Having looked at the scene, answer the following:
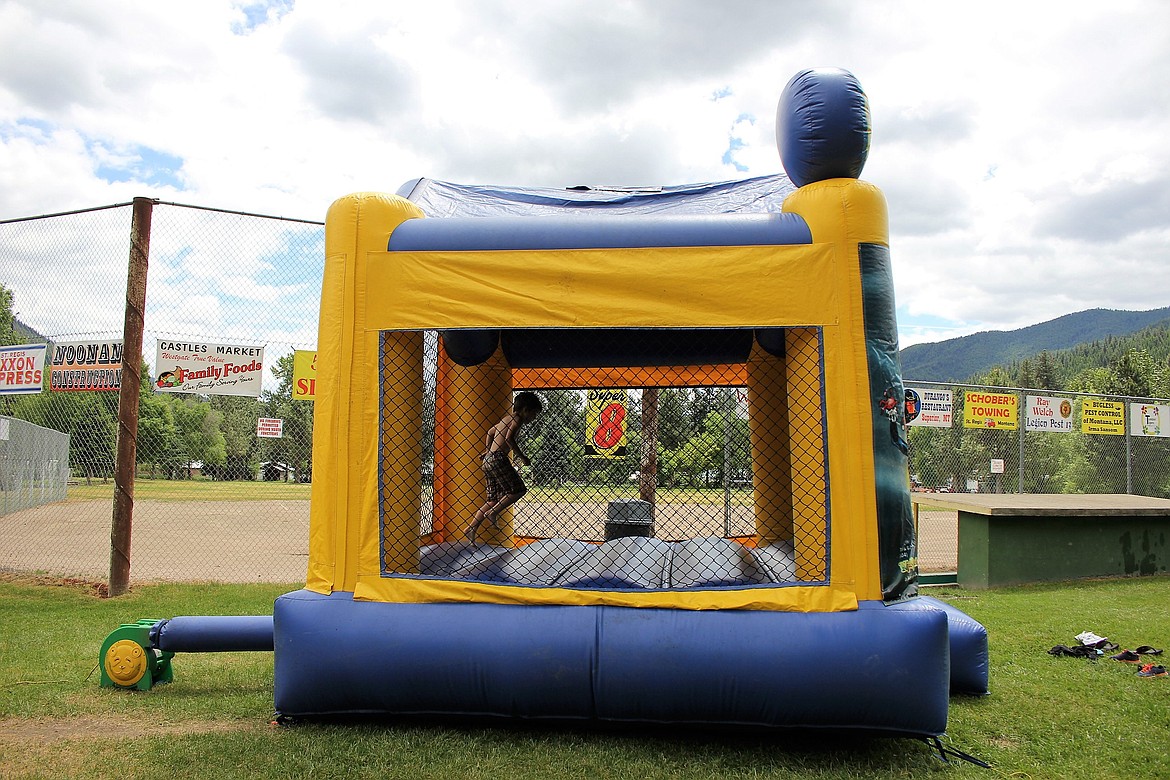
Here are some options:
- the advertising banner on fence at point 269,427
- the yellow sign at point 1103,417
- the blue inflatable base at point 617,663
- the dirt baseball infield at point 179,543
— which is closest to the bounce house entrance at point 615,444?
the blue inflatable base at point 617,663

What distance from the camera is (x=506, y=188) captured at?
5.35 meters

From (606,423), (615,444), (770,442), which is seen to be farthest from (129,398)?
(770,442)

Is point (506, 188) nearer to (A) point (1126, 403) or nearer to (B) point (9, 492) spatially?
(A) point (1126, 403)

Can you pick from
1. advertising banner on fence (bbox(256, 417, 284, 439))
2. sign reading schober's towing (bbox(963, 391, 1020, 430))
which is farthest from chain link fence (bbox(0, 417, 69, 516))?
sign reading schober's towing (bbox(963, 391, 1020, 430))

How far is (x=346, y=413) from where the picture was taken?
427cm

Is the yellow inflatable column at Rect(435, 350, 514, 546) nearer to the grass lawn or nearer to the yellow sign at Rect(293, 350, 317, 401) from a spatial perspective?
the grass lawn

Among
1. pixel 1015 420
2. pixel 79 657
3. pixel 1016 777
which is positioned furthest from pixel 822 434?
pixel 1015 420

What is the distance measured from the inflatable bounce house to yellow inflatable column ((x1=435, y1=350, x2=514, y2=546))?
141 centimetres

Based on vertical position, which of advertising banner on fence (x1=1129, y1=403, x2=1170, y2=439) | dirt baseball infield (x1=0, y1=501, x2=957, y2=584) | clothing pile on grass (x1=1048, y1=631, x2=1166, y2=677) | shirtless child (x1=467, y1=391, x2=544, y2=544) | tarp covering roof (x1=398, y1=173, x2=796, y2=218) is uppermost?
tarp covering roof (x1=398, y1=173, x2=796, y2=218)

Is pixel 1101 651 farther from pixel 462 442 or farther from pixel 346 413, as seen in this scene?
pixel 346 413

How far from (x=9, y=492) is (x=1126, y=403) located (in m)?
19.6

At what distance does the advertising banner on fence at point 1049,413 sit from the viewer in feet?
41.3

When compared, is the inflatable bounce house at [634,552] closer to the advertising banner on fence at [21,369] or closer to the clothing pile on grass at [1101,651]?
the clothing pile on grass at [1101,651]

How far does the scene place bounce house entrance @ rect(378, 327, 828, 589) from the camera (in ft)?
14.1
